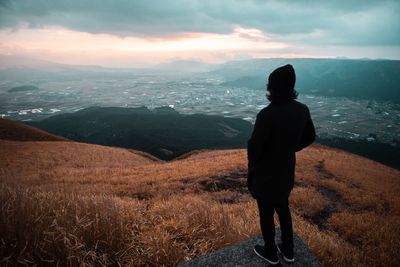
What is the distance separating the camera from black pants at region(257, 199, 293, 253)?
451 cm

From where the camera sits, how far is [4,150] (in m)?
32.3

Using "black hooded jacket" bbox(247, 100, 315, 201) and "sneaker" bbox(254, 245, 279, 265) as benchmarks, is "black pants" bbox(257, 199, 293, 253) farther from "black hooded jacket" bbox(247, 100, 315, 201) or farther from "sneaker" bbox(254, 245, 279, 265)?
"black hooded jacket" bbox(247, 100, 315, 201)

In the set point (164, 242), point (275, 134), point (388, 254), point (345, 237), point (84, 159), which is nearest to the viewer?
point (275, 134)

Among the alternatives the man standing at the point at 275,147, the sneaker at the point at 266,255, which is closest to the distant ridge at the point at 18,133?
the sneaker at the point at 266,255

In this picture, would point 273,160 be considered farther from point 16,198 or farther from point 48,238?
point 16,198

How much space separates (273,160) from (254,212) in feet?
17.6

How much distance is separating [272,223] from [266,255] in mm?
499

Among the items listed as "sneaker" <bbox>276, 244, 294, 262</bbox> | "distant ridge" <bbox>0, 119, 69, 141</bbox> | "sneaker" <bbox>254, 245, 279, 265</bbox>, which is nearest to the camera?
"sneaker" <bbox>254, 245, 279, 265</bbox>

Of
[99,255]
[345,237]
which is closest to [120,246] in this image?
[99,255]

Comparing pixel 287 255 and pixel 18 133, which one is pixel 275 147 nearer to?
pixel 287 255

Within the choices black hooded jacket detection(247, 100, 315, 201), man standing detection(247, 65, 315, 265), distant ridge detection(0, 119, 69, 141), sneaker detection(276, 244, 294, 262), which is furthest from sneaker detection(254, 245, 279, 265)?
distant ridge detection(0, 119, 69, 141)

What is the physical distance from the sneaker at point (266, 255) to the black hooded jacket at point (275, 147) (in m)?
0.87

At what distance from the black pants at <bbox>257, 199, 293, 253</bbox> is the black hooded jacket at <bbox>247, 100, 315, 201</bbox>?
20 cm

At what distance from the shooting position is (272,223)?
4555 millimetres
